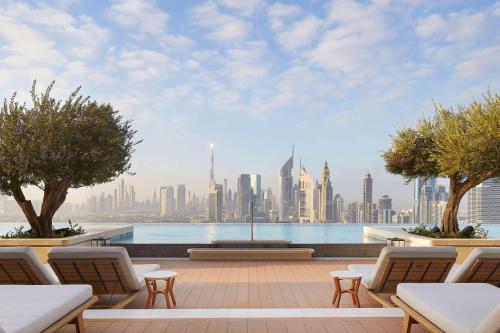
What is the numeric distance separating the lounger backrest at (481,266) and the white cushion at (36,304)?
4.35 m

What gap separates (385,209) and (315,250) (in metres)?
15.7

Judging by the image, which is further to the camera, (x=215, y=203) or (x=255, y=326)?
(x=215, y=203)

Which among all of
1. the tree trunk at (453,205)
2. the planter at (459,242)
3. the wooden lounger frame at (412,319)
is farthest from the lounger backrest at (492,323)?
the tree trunk at (453,205)

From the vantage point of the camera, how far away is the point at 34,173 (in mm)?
10109

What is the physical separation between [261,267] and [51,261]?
15.5 ft

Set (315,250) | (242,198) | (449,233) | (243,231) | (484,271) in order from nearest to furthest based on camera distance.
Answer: (484,271) → (315,250) → (449,233) → (243,231) → (242,198)

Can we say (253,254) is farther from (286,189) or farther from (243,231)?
(286,189)

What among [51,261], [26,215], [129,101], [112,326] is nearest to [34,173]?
[26,215]

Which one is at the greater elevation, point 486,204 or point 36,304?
point 486,204

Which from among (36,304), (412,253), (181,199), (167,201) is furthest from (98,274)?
(181,199)

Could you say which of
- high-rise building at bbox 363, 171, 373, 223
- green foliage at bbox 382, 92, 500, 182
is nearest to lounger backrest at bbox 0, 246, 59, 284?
green foliage at bbox 382, 92, 500, 182

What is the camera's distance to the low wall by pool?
10656 millimetres

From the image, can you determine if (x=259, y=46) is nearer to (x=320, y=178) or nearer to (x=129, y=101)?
(x=129, y=101)

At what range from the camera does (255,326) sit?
4551 mm
